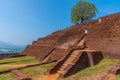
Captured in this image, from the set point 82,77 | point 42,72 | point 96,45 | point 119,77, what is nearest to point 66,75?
point 82,77

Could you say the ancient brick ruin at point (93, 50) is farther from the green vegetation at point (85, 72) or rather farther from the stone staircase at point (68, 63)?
the green vegetation at point (85, 72)

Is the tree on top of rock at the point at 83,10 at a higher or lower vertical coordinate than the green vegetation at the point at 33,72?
higher

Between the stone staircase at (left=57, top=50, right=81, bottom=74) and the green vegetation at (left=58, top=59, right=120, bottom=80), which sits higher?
the stone staircase at (left=57, top=50, right=81, bottom=74)

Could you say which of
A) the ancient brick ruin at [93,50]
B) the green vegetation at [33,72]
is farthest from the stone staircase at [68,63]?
the green vegetation at [33,72]

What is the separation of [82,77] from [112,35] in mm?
5085

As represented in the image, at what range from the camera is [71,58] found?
44.3ft

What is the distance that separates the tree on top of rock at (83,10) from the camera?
1431 inches

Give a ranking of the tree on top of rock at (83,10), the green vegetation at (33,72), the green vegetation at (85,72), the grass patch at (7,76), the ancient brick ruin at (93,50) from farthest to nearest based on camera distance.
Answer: the tree on top of rock at (83,10) < the ancient brick ruin at (93,50) < the green vegetation at (33,72) < the grass patch at (7,76) < the green vegetation at (85,72)

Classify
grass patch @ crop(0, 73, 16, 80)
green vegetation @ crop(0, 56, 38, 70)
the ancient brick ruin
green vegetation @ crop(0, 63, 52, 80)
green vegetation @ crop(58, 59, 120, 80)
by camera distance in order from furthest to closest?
green vegetation @ crop(0, 56, 38, 70) → the ancient brick ruin → green vegetation @ crop(0, 63, 52, 80) → grass patch @ crop(0, 73, 16, 80) → green vegetation @ crop(58, 59, 120, 80)

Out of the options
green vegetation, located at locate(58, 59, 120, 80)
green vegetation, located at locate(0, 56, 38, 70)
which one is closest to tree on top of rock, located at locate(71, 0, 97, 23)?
green vegetation, located at locate(0, 56, 38, 70)

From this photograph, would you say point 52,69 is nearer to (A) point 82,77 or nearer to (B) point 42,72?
(B) point 42,72

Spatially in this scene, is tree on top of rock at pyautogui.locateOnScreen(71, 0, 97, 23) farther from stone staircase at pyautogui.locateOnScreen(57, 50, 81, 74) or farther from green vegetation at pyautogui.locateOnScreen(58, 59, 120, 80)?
green vegetation at pyautogui.locateOnScreen(58, 59, 120, 80)

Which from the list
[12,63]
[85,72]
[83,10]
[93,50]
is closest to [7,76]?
[85,72]

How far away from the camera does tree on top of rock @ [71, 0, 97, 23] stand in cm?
3634
